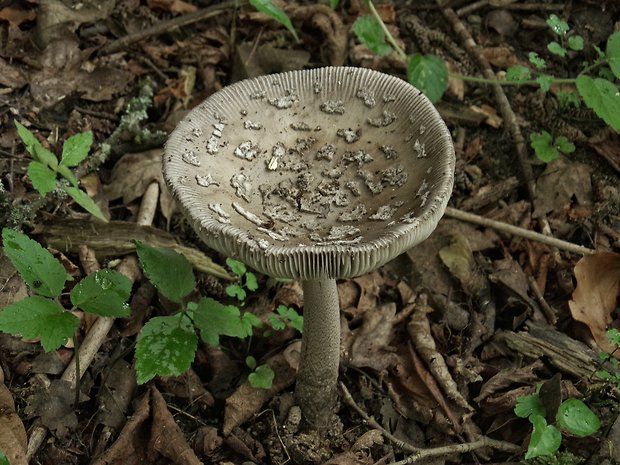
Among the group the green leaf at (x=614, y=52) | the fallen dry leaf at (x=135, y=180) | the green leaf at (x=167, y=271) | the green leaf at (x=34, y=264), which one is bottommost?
the fallen dry leaf at (x=135, y=180)

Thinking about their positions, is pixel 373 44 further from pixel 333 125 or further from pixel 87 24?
pixel 87 24

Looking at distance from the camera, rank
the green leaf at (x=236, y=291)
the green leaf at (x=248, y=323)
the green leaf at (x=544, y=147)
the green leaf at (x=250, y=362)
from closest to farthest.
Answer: the green leaf at (x=248, y=323), the green leaf at (x=250, y=362), the green leaf at (x=236, y=291), the green leaf at (x=544, y=147)

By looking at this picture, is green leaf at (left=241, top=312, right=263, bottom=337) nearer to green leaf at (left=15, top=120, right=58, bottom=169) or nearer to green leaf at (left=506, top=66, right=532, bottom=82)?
green leaf at (left=15, top=120, right=58, bottom=169)

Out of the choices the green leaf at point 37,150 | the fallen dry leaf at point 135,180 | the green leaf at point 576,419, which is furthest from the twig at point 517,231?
the green leaf at point 37,150

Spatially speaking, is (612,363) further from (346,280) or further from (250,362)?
(250,362)

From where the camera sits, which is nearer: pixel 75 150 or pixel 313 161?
pixel 313 161

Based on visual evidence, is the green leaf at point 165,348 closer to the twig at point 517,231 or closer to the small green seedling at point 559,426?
the small green seedling at point 559,426

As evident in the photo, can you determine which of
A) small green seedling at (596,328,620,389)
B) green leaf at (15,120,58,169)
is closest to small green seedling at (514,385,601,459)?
small green seedling at (596,328,620,389)

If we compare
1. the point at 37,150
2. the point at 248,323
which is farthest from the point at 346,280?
the point at 37,150
